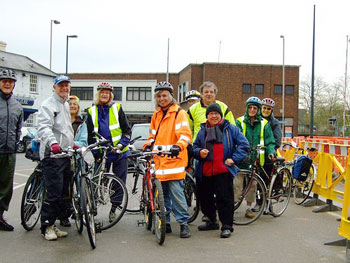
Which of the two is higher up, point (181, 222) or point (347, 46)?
point (347, 46)

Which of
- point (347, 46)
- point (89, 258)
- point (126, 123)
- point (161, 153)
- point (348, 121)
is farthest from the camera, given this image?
point (348, 121)

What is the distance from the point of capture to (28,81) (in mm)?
40281

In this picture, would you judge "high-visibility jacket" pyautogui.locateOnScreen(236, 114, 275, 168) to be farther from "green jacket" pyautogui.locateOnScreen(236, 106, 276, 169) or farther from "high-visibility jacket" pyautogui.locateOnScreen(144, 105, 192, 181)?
"high-visibility jacket" pyautogui.locateOnScreen(144, 105, 192, 181)

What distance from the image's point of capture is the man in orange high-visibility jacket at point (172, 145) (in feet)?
19.2

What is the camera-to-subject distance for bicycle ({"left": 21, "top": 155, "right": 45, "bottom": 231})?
596 centimetres

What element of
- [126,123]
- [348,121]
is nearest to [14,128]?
[126,123]

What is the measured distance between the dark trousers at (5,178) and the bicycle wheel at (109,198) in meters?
1.30

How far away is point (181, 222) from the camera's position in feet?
19.3

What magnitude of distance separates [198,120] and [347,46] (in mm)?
41757

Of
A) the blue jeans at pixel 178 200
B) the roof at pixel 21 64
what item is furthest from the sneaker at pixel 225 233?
the roof at pixel 21 64

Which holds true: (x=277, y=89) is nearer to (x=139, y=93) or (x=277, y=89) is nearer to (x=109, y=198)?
(x=139, y=93)

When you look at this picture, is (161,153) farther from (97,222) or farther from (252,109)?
(252,109)

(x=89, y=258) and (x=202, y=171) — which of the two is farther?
(x=202, y=171)

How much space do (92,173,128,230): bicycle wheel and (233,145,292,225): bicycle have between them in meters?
1.92
